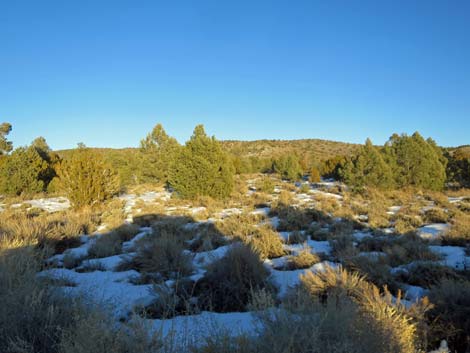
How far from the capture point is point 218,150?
1522 cm

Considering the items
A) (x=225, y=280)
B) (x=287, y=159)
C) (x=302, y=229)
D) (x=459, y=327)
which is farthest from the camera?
(x=287, y=159)

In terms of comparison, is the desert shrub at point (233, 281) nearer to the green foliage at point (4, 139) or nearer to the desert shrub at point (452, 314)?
the desert shrub at point (452, 314)

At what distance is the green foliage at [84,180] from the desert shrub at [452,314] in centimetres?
1122

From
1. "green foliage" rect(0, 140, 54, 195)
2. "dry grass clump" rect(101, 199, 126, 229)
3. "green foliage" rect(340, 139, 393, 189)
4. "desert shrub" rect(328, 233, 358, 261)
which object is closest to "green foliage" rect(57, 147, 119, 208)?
"dry grass clump" rect(101, 199, 126, 229)

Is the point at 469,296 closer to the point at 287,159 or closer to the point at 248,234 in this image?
the point at 248,234

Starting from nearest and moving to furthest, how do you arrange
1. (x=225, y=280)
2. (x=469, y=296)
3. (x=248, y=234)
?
(x=469, y=296)
(x=225, y=280)
(x=248, y=234)

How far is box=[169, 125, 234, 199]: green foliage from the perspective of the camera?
46.0 feet

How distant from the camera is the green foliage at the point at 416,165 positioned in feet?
55.2

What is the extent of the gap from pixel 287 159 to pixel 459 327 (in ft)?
79.1

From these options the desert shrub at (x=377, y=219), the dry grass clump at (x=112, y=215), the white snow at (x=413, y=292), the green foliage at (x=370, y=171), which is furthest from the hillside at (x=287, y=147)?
the white snow at (x=413, y=292)

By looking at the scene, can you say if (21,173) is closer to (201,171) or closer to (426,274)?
(201,171)

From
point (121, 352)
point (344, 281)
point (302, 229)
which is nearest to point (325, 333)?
point (121, 352)

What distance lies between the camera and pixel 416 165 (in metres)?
17.2

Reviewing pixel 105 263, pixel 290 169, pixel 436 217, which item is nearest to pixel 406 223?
pixel 436 217
